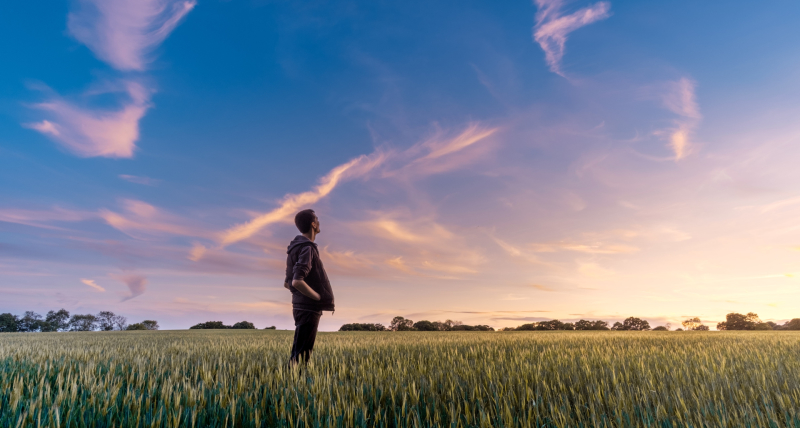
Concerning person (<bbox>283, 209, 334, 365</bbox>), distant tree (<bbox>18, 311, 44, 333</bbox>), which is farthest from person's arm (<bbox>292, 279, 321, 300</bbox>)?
distant tree (<bbox>18, 311, 44, 333</bbox>)

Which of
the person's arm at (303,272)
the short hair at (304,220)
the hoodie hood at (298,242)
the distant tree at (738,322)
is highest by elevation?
the short hair at (304,220)

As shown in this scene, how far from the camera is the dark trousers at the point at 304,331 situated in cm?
526

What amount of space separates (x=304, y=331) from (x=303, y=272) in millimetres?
984

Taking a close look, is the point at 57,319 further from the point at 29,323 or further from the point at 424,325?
the point at 424,325

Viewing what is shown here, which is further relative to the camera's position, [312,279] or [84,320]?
[84,320]

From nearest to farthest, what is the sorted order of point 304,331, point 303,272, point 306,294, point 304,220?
point 303,272, point 306,294, point 304,331, point 304,220

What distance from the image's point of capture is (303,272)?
4.92m

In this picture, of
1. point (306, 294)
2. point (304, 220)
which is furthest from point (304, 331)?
point (304, 220)

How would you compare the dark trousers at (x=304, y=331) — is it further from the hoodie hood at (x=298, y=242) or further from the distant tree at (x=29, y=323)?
the distant tree at (x=29, y=323)

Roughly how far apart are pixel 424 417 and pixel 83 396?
3.35 meters

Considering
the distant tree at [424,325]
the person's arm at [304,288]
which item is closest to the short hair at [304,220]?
the person's arm at [304,288]

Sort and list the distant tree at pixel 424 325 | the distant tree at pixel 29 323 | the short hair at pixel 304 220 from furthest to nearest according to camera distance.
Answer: the distant tree at pixel 29 323
the distant tree at pixel 424 325
the short hair at pixel 304 220

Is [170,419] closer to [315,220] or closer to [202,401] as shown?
[202,401]

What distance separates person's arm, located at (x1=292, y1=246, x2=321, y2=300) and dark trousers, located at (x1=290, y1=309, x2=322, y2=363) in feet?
1.12
